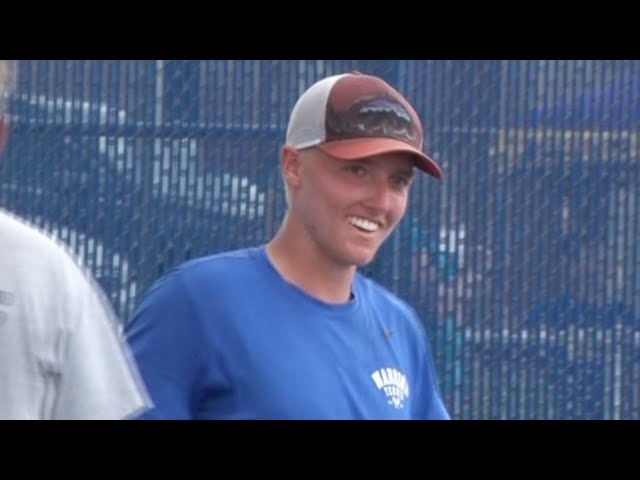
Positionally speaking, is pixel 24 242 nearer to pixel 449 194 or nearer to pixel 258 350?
pixel 258 350

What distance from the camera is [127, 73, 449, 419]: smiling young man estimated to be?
2.90m

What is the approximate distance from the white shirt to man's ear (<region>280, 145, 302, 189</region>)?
0.80m

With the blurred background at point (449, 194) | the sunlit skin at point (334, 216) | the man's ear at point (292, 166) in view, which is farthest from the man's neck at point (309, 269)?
the blurred background at point (449, 194)

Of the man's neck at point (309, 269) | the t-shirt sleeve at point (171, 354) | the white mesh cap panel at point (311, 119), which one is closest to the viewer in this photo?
the t-shirt sleeve at point (171, 354)

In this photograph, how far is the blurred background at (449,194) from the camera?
5.68 metres

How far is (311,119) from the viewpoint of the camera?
10.6ft

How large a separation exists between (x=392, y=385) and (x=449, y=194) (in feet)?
8.99

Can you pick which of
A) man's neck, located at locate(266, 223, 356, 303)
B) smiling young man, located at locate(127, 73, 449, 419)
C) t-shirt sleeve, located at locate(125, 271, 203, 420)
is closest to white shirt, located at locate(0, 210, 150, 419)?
smiling young man, located at locate(127, 73, 449, 419)

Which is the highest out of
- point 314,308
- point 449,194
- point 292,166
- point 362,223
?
point 449,194

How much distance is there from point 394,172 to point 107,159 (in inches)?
105

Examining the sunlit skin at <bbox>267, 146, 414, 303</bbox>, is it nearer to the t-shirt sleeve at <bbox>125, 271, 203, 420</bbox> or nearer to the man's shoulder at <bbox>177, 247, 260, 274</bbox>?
the man's shoulder at <bbox>177, 247, 260, 274</bbox>

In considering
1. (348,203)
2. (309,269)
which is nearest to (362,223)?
(348,203)

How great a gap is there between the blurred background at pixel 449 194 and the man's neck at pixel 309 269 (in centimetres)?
256

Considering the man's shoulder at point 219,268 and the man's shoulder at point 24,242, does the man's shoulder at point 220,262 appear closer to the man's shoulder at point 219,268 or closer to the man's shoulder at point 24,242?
the man's shoulder at point 219,268
